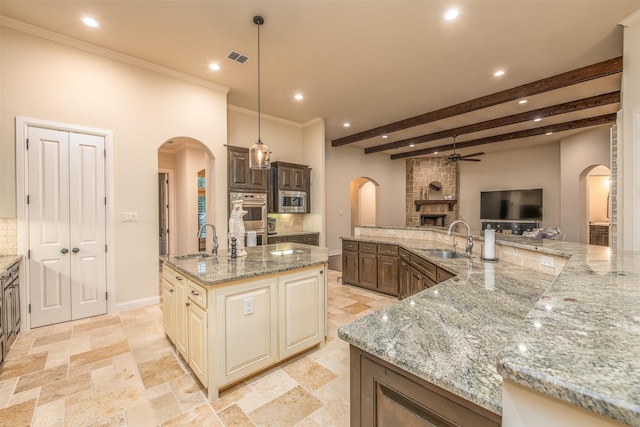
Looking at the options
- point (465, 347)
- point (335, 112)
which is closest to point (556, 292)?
point (465, 347)

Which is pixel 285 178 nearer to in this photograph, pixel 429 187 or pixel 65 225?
pixel 65 225

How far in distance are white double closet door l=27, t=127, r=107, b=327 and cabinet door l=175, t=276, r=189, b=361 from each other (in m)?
1.86

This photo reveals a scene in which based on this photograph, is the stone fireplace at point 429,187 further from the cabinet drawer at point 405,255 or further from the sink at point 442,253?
the sink at point 442,253

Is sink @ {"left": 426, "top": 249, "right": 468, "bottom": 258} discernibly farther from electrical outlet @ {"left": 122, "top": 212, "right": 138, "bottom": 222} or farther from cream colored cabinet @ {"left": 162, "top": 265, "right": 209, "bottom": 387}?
electrical outlet @ {"left": 122, "top": 212, "right": 138, "bottom": 222}

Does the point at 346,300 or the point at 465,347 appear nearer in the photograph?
the point at 465,347

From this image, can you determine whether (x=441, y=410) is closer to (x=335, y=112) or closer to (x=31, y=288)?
(x=31, y=288)

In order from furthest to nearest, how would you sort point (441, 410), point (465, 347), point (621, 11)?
point (621, 11) < point (465, 347) < point (441, 410)

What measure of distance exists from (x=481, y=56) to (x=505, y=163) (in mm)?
6712

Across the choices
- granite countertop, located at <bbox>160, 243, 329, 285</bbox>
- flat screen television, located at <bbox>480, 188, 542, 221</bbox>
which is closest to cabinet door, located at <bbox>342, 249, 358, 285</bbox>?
granite countertop, located at <bbox>160, 243, 329, 285</bbox>

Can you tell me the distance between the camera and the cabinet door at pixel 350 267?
4727 mm

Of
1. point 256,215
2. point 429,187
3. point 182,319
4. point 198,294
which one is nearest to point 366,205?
point 429,187

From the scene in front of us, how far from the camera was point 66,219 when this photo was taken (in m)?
3.29

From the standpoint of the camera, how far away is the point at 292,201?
5.84m

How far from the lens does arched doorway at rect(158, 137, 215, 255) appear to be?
6.46 m
